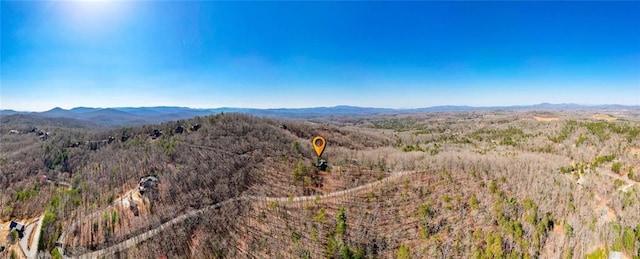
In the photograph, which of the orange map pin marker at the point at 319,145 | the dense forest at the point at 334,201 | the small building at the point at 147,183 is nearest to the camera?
the dense forest at the point at 334,201

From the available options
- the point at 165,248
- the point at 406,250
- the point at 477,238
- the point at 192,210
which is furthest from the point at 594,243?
the point at 192,210

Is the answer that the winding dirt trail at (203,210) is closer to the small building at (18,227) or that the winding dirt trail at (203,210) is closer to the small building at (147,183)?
the small building at (147,183)

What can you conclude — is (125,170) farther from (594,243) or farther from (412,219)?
(594,243)

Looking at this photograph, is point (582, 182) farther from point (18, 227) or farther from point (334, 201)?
point (18, 227)

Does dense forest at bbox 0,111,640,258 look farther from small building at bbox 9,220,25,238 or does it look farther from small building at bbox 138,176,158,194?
small building at bbox 9,220,25,238

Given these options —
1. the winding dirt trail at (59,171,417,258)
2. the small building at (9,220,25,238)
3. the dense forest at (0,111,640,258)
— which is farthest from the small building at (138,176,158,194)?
the small building at (9,220,25,238)

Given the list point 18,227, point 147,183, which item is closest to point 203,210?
point 147,183

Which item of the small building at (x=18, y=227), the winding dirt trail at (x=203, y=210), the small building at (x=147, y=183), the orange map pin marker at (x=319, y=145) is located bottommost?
the small building at (x=18, y=227)

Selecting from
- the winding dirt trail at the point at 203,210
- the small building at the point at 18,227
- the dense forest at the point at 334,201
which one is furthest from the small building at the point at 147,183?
the small building at the point at 18,227
